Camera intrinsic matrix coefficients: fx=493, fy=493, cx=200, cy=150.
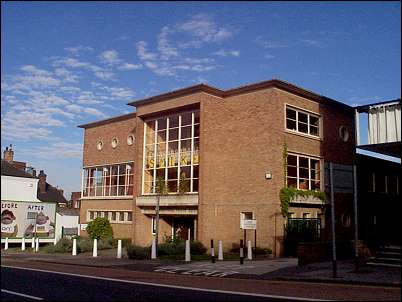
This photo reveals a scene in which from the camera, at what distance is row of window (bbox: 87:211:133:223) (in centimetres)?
3534

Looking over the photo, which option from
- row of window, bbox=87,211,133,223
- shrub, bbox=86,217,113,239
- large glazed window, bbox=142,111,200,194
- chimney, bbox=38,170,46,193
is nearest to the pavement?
large glazed window, bbox=142,111,200,194

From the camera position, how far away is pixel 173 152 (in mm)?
30406

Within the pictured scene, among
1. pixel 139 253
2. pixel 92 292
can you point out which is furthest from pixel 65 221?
pixel 92 292

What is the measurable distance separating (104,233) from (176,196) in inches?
356

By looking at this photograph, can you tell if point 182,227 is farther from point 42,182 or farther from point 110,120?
point 42,182

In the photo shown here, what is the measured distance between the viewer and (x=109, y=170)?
3856 cm

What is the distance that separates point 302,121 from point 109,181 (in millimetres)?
16532

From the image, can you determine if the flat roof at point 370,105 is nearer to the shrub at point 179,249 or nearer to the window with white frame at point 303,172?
the window with white frame at point 303,172

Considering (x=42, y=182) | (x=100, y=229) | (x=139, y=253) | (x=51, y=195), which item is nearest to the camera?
(x=139, y=253)

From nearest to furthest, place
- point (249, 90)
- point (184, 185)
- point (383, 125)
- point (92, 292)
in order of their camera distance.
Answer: point (92, 292)
point (383, 125)
point (249, 90)
point (184, 185)

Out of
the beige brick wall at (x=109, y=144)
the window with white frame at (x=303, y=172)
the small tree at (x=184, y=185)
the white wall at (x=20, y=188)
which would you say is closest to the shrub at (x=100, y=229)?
the beige brick wall at (x=109, y=144)

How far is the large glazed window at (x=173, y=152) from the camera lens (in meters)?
28.9

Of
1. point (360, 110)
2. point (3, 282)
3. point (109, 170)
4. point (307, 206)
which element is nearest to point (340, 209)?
point (307, 206)

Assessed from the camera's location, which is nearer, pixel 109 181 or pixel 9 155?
pixel 109 181
